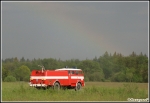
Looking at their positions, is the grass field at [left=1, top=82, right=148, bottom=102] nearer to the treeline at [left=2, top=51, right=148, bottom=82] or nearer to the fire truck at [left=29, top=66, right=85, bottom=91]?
the fire truck at [left=29, top=66, right=85, bottom=91]

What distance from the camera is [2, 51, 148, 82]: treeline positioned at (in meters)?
43.4

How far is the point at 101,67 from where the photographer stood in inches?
2216

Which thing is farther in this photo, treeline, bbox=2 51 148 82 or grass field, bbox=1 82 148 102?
A: treeline, bbox=2 51 148 82

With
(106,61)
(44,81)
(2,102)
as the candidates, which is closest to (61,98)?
(2,102)

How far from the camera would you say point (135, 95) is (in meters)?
21.6

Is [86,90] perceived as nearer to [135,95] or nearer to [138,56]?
[135,95]

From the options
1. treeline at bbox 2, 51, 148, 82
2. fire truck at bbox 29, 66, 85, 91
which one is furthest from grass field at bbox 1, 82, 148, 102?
treeline at bbox 2, 51, 148, 82

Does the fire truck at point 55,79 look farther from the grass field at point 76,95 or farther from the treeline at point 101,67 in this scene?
the treeline at point 101,67

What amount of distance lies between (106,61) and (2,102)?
42.9 metres

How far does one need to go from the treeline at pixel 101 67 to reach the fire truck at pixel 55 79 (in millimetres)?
12446

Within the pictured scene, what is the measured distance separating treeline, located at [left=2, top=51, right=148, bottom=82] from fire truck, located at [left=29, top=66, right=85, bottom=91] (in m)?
12.4

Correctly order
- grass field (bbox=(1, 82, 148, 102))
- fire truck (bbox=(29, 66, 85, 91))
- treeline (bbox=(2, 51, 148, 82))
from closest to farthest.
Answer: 1. grass field (bbox=(1, 82, 148, 102))
2. fire truck (bbox=(29, 66, 85, 91))
3. treeline (bbox=(2, 51, 148, 82))

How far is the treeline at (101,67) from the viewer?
143 ft

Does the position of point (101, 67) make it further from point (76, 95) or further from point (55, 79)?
point (76, 95)
